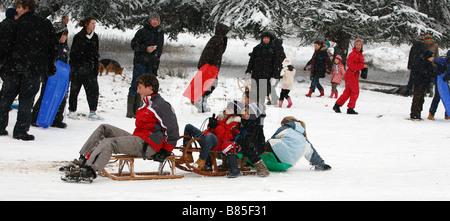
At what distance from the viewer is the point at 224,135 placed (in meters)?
6.99

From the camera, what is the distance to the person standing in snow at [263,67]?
44.3ft

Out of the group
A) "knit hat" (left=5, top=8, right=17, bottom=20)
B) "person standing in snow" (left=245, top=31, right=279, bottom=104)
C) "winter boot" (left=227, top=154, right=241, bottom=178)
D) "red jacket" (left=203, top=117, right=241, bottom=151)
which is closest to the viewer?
"winter boot" (left=227, top=154, right=241, bottom=178)

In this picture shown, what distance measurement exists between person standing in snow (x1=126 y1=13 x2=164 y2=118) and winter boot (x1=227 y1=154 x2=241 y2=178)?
526 centimetres

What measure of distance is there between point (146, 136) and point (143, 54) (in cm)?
562

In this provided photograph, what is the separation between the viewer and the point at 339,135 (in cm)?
1126

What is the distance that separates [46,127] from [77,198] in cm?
511

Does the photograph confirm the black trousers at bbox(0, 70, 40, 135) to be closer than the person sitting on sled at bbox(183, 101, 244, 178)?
No

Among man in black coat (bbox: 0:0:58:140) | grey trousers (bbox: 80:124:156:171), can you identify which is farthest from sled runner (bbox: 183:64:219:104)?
grey trousers (bbox: 80:124:156:171)

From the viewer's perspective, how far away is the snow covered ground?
5332mm

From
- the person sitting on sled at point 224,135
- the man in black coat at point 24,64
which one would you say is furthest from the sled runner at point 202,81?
the person sitting on sled at point 224,135

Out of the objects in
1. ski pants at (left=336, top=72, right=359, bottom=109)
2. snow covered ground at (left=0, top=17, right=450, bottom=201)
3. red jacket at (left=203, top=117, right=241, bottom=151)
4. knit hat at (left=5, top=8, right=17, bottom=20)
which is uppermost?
knit hat at (left=5, top=8, right=17, bottom=20)

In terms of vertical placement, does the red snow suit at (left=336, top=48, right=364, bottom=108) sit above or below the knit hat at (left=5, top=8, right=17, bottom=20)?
below

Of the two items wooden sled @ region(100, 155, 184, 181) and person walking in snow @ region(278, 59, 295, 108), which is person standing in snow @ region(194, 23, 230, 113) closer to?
person walking in snow @ region(278, 59, 295, 108)

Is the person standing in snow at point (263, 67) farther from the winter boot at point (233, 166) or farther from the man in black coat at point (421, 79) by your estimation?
the winter boot at point (233, 166)
